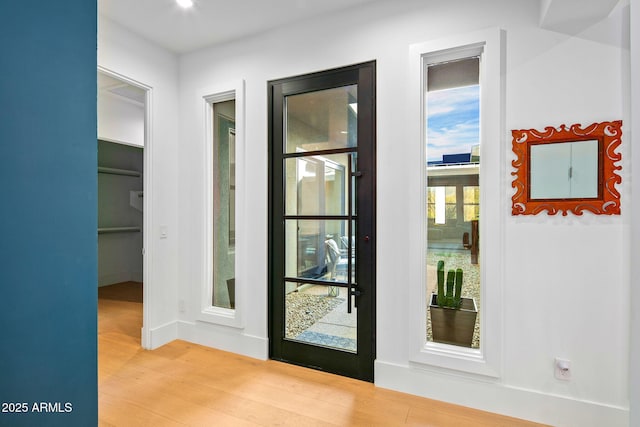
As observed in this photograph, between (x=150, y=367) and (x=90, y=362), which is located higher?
(x=90, y=362)

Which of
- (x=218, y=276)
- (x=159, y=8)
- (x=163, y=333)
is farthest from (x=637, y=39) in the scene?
(x=163, y=333)

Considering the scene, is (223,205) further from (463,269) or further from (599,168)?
(599,168)

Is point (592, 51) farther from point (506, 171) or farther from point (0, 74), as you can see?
point (0, 74)

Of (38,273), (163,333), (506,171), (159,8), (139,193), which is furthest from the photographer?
(139,193)

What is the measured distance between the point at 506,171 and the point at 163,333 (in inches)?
121

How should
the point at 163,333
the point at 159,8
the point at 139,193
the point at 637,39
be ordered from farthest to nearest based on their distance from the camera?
the point at 139,193, the point at 163,333, the point at 159,8, the point at 637,39

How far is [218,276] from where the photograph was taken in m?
3.00

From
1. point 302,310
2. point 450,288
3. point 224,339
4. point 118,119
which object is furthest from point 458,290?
point 118,119

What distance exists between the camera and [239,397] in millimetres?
2072

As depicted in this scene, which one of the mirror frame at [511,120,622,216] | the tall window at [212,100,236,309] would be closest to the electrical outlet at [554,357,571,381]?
the mirror frame at [511,120,622,216]

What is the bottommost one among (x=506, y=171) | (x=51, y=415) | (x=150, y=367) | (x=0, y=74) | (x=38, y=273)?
(x=150, y=367)

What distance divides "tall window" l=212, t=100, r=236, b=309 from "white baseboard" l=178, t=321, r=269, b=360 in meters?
0.23

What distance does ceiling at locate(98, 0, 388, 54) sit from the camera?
7.45 feet

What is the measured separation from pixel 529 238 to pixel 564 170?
432 millimetres
